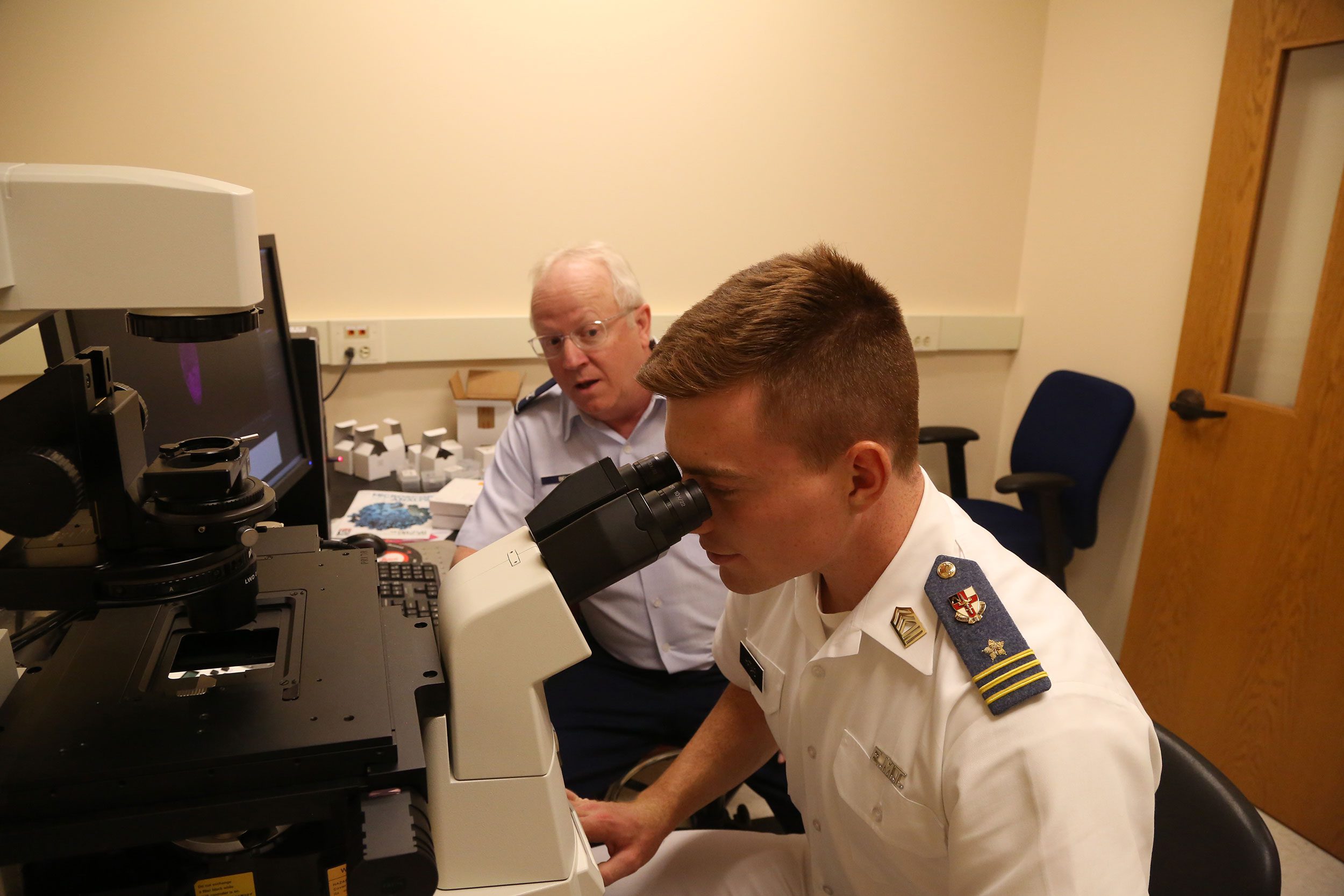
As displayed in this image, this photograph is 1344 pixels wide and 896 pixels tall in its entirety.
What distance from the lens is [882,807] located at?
0.89 m

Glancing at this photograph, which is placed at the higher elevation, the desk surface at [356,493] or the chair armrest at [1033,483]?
the desk surface at [356,493]

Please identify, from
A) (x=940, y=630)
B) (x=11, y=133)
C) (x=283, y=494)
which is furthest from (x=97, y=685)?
(x=11, y=133)

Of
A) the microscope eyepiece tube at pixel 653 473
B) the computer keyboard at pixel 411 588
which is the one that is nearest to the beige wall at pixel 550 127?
the computer keyboard at pixel 411 588

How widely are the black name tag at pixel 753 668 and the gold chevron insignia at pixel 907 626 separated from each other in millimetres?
267

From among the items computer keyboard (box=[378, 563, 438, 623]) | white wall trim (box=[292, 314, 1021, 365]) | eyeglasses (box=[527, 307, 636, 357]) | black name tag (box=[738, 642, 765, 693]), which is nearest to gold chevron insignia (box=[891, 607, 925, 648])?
black name tag (box=[738, 642, 765, 693])

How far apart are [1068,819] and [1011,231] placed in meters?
2.89

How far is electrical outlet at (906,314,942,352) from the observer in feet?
10.1

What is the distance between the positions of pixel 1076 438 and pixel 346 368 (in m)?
2.30

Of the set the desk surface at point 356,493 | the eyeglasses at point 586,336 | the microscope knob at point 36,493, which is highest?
the microscope knob at point 36,493

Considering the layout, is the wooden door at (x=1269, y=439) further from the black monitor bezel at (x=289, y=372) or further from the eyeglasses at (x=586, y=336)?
the black monitor bezel at (x=289, y=372)

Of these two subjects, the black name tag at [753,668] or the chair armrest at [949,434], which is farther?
the chair armrest at [949,434]

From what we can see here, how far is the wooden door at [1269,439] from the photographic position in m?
2.00

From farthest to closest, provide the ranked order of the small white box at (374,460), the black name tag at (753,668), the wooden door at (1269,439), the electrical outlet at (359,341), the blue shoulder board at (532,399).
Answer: the electrical outlet at (359,341)
the small white box at (374,460)
the wooden door at (1269,439)
the blue shoulder board at (532,399)
the black name tag at (753,668)

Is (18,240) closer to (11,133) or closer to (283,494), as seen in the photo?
(283,494)
